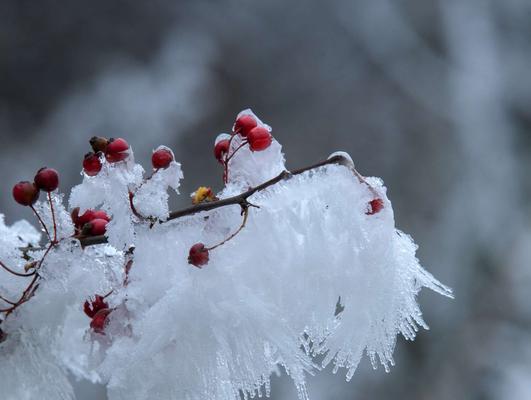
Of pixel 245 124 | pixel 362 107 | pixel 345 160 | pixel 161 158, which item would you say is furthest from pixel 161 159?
pixel 362 107

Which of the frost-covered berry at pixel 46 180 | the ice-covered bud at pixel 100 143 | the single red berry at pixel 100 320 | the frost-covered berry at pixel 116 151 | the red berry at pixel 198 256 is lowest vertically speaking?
the single red berry at pixel 100 320

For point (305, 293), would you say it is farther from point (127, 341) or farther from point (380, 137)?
point (380, 137)

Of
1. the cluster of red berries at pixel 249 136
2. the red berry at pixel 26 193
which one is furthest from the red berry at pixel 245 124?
the red berry at pixel 26 193

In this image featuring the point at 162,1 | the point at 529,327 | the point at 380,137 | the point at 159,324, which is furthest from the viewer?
the point at 162,1

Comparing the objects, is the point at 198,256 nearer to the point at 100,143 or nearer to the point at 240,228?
the point at 240,228

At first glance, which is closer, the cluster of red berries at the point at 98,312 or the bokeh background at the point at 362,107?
the cluster of red berries at the point at 98,312

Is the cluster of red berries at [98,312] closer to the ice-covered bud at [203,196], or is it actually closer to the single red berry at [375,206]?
the ice-covered bud at [203,196]

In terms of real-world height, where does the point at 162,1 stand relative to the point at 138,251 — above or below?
above

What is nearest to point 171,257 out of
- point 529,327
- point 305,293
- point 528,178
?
point 305,293
